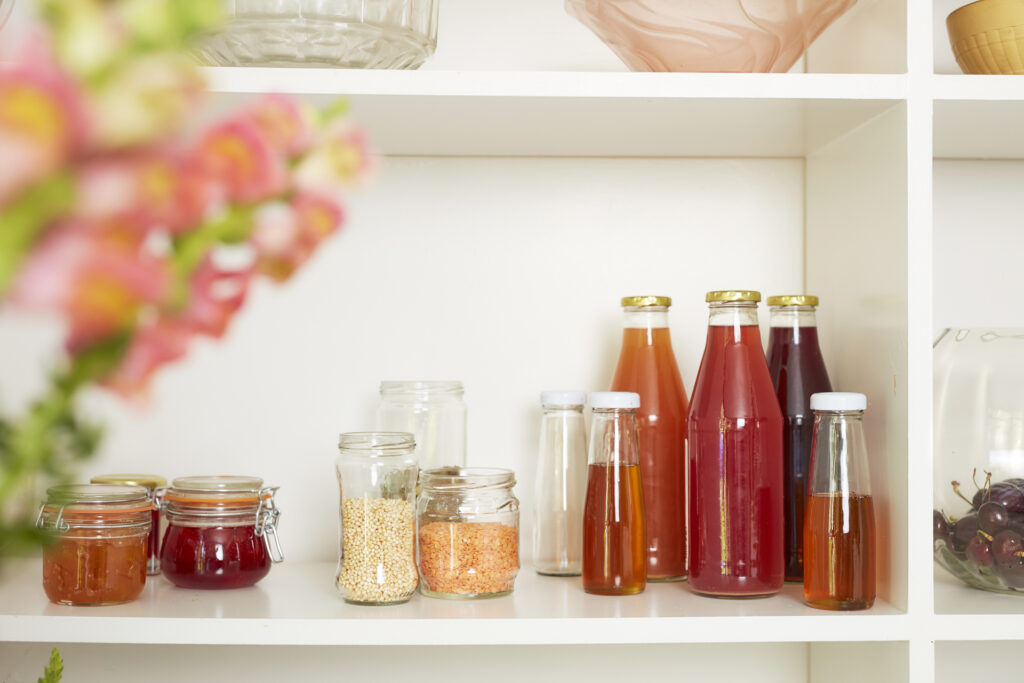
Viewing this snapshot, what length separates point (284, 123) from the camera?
166 mm

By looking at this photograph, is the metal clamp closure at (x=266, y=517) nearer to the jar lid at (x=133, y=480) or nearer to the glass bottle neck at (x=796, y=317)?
the jar lid at (x=133, y=480)

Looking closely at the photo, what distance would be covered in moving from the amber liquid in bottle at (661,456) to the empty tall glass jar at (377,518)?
246 mm

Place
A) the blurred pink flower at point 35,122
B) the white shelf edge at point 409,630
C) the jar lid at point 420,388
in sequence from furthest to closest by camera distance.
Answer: the jar lid at point 420,388, the white shelf edge at point 409,630, the blurred pink flower at point 35,122

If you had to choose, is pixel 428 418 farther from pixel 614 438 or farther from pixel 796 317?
pixel 796 317

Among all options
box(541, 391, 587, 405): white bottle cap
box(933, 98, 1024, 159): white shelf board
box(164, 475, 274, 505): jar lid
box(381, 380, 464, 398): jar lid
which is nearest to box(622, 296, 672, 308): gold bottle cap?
box(541, 391, 587, 405): white bottle cap

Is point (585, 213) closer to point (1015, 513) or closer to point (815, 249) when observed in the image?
point (815, 249)

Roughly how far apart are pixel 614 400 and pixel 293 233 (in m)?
0.76

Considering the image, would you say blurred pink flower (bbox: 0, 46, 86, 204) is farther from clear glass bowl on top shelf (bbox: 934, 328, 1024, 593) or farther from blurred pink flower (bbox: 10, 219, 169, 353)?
clear glass bowl on top shelf (bbox: 934, 328, 1024, 593)

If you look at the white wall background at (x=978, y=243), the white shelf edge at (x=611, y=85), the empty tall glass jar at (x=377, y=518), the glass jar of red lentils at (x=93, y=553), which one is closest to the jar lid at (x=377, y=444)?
the empty tall glass jar at (x=377, y=518)

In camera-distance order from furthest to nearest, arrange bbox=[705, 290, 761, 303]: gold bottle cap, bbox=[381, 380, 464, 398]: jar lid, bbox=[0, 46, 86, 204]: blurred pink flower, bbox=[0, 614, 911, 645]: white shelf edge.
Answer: bbox=[381, 380, 464, 398]: jar lid
bbox=[705, 290, 761, 303]: gold bottle cap
bbox=[0, 614, 911, 645]: white shelf edge
bbox=[0, 46, 86, 204]: blurred pink flower

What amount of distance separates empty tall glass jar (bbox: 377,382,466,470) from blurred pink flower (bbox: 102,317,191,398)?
3.00ft

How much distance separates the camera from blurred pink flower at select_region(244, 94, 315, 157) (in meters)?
0.16

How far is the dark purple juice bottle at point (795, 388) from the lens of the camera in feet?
3.18

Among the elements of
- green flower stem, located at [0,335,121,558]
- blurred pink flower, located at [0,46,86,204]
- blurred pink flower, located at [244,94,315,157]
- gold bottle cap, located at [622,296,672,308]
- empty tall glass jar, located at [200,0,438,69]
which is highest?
empty tall glass jar, located at [200,0,438,69]
